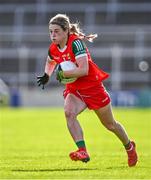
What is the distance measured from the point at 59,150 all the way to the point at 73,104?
13.7ft

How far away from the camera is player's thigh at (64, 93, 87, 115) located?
34.3 feet

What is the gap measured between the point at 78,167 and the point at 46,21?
104 ft

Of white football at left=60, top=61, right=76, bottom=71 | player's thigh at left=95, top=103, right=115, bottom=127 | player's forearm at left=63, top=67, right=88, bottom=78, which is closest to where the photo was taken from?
player's forearm at left=63, top=67, right=88, bottom=78

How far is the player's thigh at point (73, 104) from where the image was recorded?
10461 millimetres

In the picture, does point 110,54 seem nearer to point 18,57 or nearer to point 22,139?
point 18,57

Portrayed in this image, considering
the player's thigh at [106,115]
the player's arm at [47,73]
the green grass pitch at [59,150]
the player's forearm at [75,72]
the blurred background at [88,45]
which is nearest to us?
the green grass pitch at [59,150]

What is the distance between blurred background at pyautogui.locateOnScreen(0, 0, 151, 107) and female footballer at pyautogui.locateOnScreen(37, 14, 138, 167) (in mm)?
23573

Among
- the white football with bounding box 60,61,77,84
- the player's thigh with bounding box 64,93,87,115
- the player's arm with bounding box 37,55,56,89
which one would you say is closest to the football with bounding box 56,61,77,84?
the white football with bounding box 60,61,77,84

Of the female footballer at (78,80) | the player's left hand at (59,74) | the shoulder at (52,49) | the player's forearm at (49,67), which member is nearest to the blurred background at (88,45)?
the player's forearm at (49,67)

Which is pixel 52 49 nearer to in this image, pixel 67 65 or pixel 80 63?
pixel 67 65

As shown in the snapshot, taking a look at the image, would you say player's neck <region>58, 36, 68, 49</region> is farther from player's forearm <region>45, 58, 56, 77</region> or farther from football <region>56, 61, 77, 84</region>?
player's forearm <region>45, 58, 56, 77</region>

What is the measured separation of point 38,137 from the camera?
19.3 metres

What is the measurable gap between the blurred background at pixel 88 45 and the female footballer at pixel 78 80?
77.3 feet

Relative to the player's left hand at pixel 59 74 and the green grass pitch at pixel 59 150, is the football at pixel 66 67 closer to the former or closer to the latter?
the player's left hand at pixel 59 74
